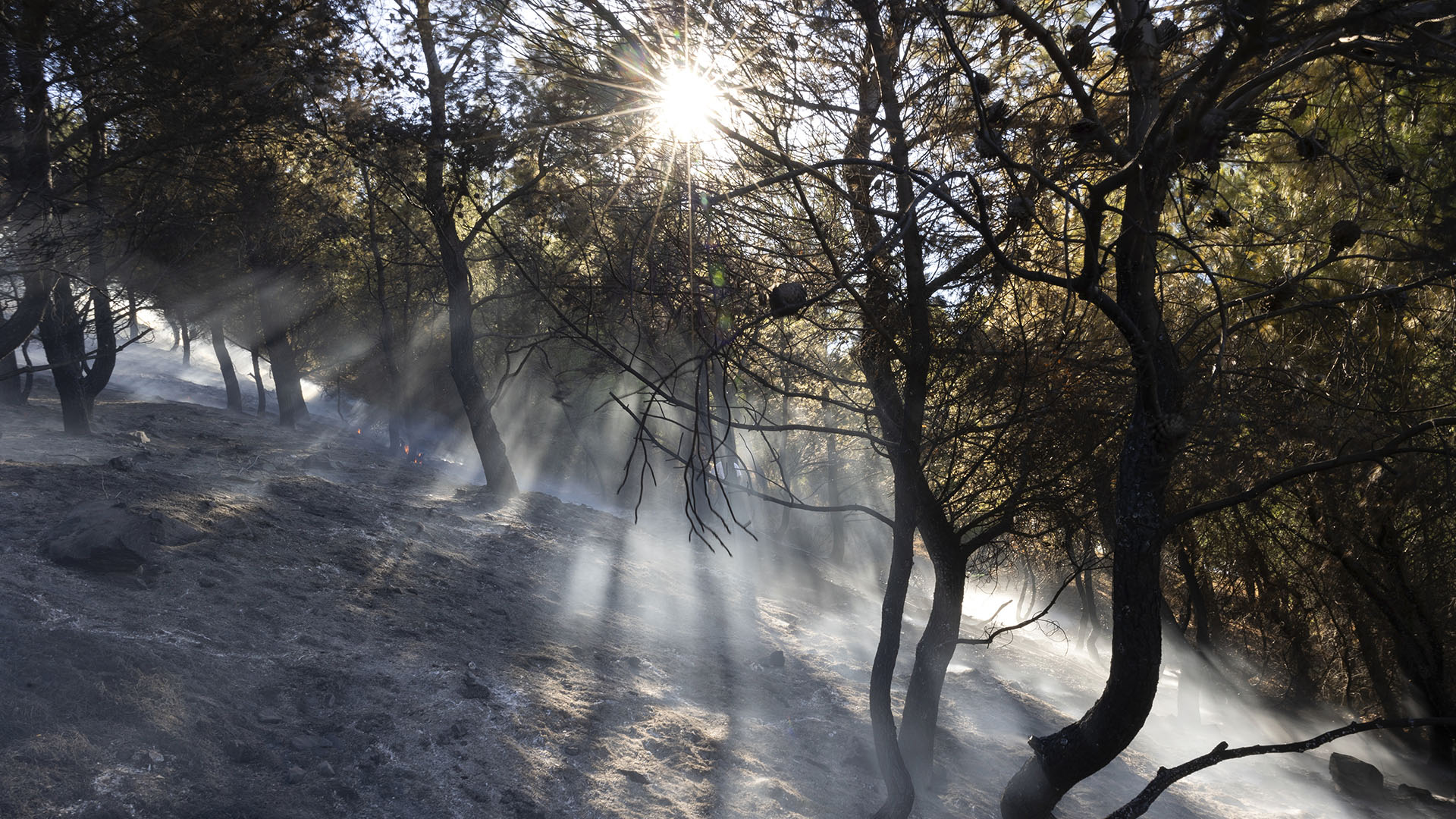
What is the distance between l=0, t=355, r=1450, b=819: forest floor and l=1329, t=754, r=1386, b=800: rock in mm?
296

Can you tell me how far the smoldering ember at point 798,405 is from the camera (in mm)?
4246

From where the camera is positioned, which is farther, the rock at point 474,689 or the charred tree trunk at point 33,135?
the charred tree trunk at point 33,135

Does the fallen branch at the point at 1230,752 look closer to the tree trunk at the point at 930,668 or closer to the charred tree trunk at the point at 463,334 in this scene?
the tree trunk at the point at 930,668

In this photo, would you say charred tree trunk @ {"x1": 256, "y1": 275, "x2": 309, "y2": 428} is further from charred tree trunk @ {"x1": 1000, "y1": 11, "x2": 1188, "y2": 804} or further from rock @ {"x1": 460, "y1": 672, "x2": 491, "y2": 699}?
charred tree trunk @ {"x1": 1000, "y1": 11, "x2": 1188, "y2": 804}

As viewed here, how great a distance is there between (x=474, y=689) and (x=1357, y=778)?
37.5 feet

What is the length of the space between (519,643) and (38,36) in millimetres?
6794

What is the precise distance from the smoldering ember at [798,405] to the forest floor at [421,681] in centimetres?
5

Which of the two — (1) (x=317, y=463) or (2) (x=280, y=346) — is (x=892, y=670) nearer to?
(1) (x=317, y=463)

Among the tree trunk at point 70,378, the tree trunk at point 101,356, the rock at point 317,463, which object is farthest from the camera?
the rock at point 317,463

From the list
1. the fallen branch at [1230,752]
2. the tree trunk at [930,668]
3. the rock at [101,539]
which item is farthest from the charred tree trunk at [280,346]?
the fallen branch at [1230,752]

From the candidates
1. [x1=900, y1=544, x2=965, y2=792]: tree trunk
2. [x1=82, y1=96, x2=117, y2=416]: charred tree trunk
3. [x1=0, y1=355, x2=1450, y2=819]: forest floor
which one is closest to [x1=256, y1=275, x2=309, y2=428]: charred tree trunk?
[x1=0, y1=355, x2=1450, y2=819]: forest floor

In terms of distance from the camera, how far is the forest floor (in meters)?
5.06

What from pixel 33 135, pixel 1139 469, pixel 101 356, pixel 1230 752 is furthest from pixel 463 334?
pixel 1230 752

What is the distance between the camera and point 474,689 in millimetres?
6840
